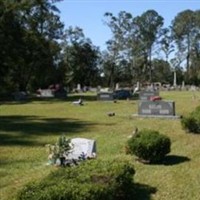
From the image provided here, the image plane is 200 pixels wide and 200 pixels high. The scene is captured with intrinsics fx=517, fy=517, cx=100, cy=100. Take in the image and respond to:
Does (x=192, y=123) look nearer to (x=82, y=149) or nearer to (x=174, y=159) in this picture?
(x=174, y=159)

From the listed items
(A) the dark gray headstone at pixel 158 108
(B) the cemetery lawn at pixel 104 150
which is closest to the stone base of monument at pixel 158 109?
(A) the dark gray headstone at pixel 158 108

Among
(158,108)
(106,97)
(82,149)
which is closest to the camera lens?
(82,149)

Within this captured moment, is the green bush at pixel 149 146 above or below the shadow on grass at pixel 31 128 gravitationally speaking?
above

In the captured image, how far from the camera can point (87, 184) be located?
26.7 feet

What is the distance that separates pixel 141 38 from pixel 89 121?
8149 centimetres

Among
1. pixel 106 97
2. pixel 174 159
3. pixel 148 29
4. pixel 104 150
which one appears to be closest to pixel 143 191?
pixel 174 159

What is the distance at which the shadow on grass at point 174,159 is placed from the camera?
43.4 ft

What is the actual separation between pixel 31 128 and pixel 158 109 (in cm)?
681

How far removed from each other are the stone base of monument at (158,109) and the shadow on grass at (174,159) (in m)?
11.6

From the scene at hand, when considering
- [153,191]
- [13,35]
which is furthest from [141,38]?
[153,191]

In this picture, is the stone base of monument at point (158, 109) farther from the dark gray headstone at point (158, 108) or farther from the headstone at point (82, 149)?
the headstone at point (82, 149)

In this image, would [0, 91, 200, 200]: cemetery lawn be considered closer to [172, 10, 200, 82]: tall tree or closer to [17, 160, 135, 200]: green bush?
[17, 160, 135, 200]: green bush

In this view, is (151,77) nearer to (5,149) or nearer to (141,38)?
(141,38)

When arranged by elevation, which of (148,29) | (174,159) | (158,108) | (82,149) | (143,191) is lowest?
(143,191)
